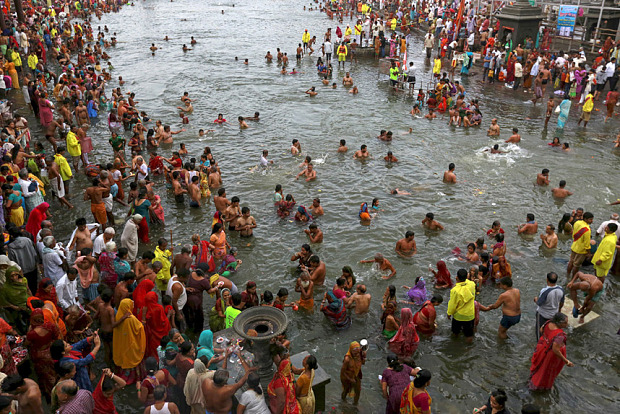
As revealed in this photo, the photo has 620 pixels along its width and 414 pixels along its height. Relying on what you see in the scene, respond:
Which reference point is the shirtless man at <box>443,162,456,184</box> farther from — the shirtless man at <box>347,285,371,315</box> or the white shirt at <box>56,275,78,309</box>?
the white shirt at <box>56,275,78,309</box>

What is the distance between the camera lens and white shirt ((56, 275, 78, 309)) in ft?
25.9

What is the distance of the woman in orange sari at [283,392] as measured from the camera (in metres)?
6.05

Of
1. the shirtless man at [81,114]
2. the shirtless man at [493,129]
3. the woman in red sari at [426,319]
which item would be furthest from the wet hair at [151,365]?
the shirtless man at [493,129]

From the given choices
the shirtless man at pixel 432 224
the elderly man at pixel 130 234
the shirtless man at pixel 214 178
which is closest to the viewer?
the elderly man at pixel 130 234

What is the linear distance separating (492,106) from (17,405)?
74.5 feet

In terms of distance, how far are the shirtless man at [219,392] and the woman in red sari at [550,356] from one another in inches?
188

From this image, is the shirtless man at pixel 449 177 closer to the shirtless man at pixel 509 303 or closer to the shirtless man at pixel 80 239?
the shirtless man at pixel 509 303

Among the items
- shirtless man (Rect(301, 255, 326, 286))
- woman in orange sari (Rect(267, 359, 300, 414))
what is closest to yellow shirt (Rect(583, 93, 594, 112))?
shirtless man (Rect(301, 255, 326, 286))

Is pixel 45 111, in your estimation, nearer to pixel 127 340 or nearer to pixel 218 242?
pixel 218 242

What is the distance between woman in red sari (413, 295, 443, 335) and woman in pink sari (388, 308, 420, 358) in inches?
24.8

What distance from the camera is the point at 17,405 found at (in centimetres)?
574

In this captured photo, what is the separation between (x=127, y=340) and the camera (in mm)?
7188

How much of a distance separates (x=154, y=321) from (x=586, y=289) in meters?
8.01

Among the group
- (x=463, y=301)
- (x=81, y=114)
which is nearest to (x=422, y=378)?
(x=463, y=301)
